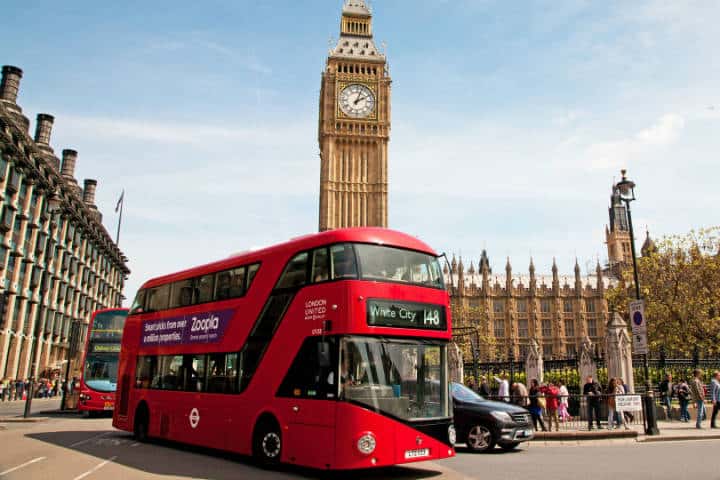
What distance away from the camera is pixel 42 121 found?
5769 centimetres

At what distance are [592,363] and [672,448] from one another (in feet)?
29.9

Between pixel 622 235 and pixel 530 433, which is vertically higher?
pixel 622 235

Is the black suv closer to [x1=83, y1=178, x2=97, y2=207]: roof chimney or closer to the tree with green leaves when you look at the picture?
the tree with green leaves

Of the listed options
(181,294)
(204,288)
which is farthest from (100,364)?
(204,288)

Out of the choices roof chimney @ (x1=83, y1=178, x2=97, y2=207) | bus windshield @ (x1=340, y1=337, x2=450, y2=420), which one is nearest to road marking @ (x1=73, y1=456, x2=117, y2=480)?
bus windshield @ (x1=340, y1=337, x2=450, y2=420)

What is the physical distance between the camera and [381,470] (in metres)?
10.8

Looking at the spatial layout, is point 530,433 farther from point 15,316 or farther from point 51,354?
point 51,354

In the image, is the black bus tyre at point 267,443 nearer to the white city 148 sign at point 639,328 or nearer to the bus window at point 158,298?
the bus window at point 158,298

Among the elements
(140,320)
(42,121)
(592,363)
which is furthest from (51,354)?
(592,363)

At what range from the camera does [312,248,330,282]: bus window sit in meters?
9.83

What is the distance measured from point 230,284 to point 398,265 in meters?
4.24

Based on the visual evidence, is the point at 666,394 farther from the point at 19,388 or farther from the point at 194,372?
the point at 19,388

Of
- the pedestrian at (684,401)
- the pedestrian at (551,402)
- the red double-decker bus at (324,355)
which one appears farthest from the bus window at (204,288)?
the pedestrian at (684,401)

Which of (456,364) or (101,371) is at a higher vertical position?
(456,364)
